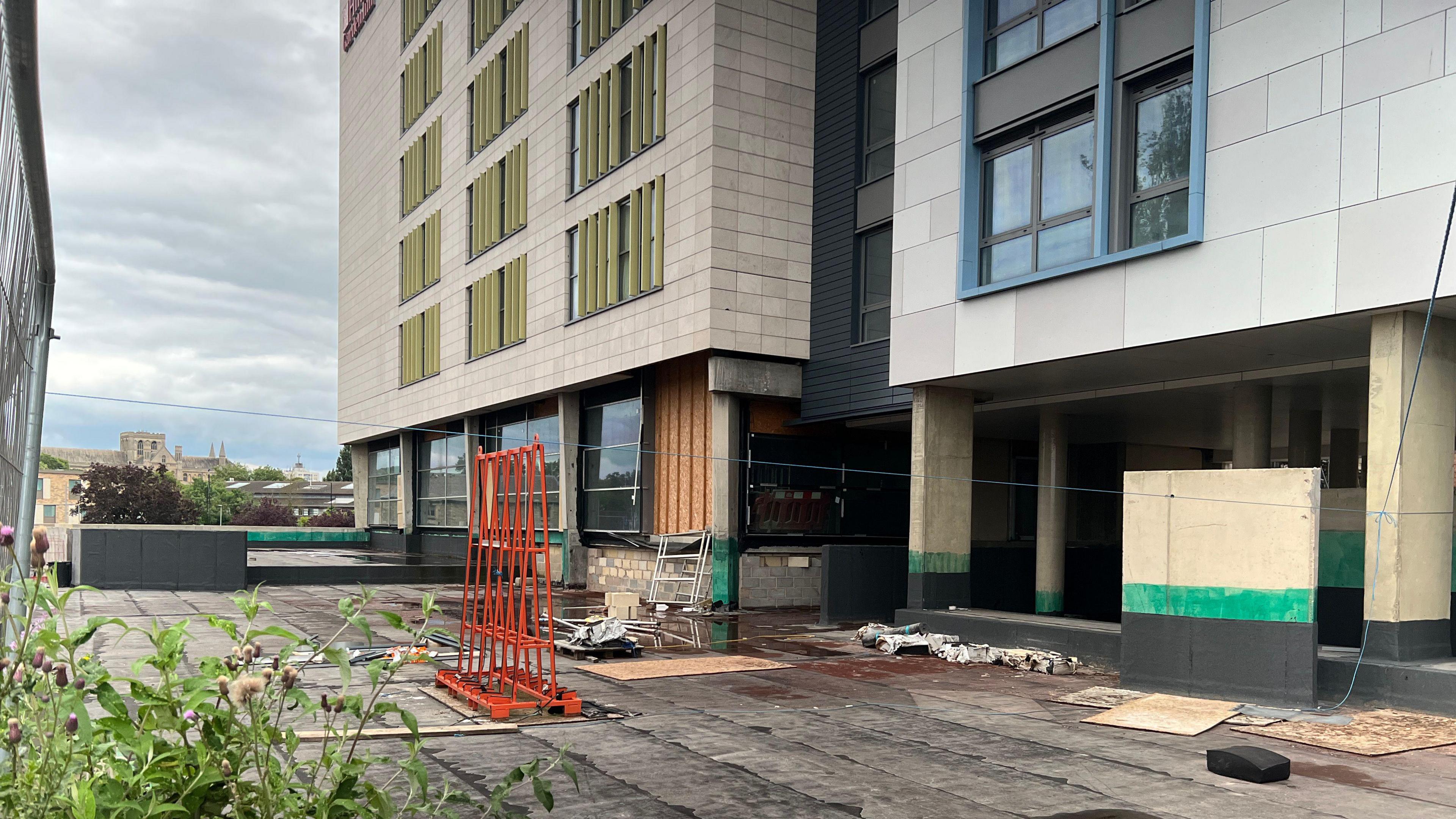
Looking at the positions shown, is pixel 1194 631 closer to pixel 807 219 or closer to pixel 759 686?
pixel 759 686

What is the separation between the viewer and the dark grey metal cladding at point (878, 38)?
2222 centimetres

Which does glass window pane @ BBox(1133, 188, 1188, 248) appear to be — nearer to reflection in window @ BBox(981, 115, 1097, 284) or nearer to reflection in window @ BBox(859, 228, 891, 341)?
reflection in window @ BBox(981, 115, 1097, 284)

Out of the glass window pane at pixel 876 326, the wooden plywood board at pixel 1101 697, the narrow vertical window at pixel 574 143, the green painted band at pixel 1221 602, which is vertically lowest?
the wooden plywood board at pixel 1101 697

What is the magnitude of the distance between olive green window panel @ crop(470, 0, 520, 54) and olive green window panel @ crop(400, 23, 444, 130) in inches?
129

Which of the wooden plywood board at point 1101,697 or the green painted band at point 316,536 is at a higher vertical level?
the wooden plywood board at point 1101,697

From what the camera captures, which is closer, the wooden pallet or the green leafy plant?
the green leafy plant

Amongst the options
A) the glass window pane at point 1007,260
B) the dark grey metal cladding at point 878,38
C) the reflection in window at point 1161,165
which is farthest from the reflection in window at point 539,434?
the reflection in window at point 1161,165

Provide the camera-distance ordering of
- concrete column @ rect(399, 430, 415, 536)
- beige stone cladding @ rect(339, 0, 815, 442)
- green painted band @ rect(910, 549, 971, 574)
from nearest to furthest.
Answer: green painted band @ rect(910, 549, 971, 574)
beige stone cladding @ rect(339, 0, 815, 442)
concrete column @ rect(399, 430, 415, 536)

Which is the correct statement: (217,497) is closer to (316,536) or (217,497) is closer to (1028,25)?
(316,536)

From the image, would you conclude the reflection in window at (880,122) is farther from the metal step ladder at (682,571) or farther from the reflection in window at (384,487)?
the reflection in window at (384,487)

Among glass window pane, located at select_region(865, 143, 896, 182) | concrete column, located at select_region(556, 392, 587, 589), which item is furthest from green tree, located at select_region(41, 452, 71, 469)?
glass window pane, located at select_region(865, 143, 896, 182)

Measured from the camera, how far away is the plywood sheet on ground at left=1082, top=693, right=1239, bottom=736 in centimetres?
1053

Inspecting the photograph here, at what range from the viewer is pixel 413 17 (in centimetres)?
4325

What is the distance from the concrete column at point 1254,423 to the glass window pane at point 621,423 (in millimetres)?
14073
